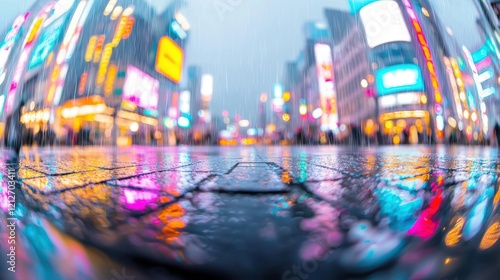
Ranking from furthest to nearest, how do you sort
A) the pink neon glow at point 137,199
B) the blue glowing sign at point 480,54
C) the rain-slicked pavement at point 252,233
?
the blue glowing sign at point 480,54, the pink neon glow at point 137,199, the rain-slicked pavement at point 252,233

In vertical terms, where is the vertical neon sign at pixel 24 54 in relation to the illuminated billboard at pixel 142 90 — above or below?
above

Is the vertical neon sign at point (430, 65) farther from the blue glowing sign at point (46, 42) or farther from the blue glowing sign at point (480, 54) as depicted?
the blue glowing sign at point (46, 42)

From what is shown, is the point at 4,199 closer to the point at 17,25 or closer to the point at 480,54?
the point at 17,25

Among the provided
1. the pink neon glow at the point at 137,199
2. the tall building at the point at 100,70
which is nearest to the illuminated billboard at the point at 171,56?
the tall building at the point at 100,70

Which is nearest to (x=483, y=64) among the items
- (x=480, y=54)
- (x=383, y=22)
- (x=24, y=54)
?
(x=480, y=54)

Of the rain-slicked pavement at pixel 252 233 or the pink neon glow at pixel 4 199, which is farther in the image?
the pink neon glow at pixel 4 199

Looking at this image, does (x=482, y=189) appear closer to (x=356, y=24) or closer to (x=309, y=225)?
(x=309, y=225)
